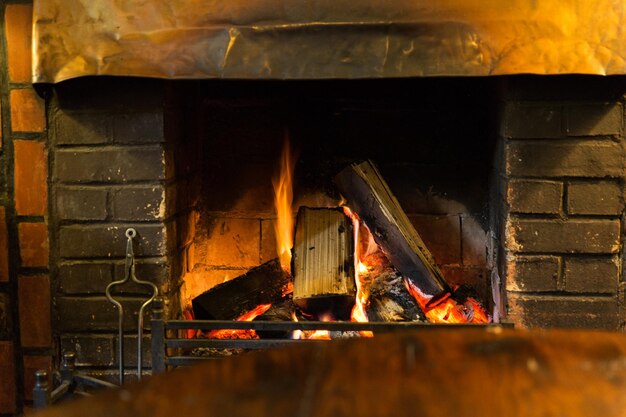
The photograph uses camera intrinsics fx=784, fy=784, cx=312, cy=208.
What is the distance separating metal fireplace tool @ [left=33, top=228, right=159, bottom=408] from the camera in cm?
161

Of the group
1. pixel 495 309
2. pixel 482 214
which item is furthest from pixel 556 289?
pixel 482 214

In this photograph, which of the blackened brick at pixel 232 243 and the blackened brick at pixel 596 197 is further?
the blackened brick at pixel 232 243

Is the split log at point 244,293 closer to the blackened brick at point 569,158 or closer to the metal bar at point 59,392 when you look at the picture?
the metal bar at point 59,392

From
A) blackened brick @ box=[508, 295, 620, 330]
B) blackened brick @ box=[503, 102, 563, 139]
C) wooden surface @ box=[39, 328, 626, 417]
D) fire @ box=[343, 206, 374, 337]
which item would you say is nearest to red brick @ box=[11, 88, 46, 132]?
fire @ box=[343, 206, 374, 337]


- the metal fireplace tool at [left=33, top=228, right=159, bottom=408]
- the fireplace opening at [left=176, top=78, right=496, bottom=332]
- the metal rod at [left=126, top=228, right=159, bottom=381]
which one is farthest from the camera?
the fireplace opening at [left=176, top=78, right=496, bottom=332]

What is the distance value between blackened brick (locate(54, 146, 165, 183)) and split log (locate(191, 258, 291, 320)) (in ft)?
1.51

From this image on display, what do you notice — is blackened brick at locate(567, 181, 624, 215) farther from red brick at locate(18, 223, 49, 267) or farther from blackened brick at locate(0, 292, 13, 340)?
blackened brick at locate(0, 292, 13, 340)

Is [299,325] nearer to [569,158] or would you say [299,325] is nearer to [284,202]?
[284,202]

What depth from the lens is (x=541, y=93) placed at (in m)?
2.09

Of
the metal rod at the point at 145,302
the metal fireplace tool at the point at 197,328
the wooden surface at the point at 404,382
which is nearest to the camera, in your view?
the wooden surface at the point at 404,382

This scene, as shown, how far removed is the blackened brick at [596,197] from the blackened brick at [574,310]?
0.24 meters

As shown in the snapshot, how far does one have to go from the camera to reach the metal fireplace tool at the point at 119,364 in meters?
1.61

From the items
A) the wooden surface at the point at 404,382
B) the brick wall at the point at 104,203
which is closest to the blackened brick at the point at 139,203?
the brick wall at the point at 104,203

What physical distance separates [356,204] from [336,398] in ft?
6.45
